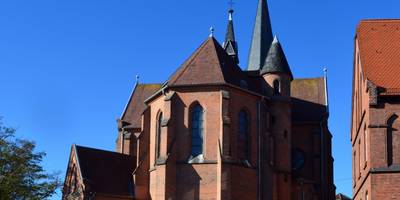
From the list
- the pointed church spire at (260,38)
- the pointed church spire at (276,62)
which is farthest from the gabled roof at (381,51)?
the pointed church spire at (260,38)

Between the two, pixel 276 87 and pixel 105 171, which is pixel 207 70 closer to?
pixel 276 87

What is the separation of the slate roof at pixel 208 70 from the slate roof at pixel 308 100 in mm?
11227

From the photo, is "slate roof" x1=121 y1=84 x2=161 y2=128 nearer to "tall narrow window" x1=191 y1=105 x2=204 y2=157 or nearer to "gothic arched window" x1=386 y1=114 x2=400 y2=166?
"tall narrow window" x1=191 y1=105 x2=204 y2=157

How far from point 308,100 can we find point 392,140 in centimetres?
2942

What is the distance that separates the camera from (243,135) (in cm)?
4994

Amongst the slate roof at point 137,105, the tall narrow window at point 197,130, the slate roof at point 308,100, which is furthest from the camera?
the slate roof at point 137,105

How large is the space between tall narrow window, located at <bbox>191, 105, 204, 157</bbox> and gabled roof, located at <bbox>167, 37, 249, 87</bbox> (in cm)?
204

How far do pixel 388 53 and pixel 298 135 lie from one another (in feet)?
77.3

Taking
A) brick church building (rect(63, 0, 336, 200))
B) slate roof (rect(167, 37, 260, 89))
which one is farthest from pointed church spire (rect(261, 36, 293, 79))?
slate roof (rect(167, 37, 260, 89))

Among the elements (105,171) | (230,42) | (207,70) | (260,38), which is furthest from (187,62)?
(230,42)

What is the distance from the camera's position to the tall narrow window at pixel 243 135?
162ft

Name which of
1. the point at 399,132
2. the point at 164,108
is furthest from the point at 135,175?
the point at 399,132

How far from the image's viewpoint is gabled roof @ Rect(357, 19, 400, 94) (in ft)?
121

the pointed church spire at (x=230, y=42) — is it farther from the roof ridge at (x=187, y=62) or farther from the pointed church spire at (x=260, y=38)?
the roof ridge at (x=187, y=62)
